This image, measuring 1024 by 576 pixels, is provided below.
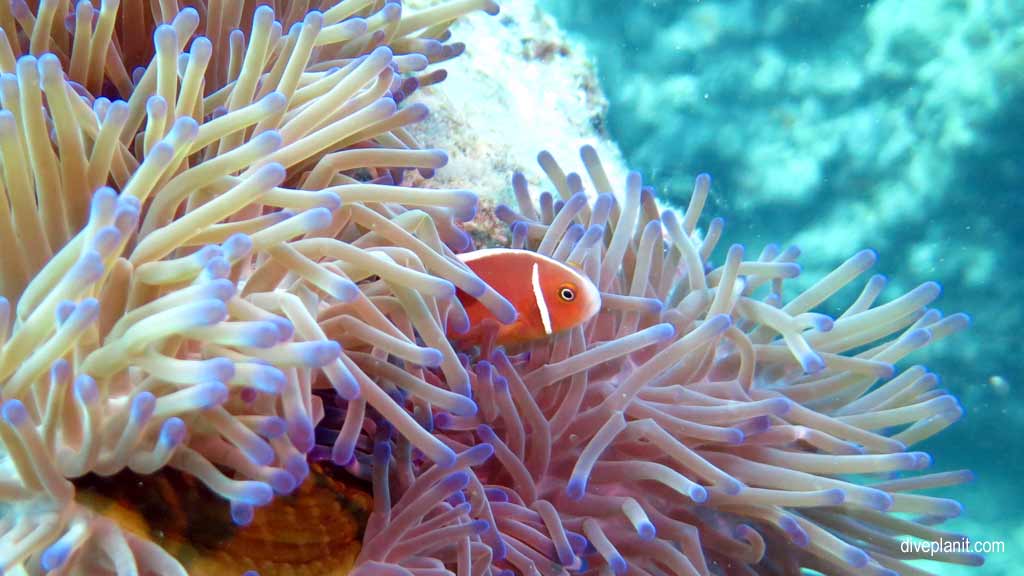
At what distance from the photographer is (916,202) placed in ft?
15.7

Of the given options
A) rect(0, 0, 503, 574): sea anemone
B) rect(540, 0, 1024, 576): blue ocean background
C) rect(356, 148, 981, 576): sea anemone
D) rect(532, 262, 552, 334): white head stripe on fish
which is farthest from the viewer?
rect(540, 0, 1024, 576): blue ocean background

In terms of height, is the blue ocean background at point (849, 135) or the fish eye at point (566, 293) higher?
the blue ocean background at point (849, 135)

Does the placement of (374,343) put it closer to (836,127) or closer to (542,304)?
(542,304)

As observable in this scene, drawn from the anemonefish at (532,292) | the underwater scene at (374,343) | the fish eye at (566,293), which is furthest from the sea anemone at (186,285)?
the fish eye at (566,293)

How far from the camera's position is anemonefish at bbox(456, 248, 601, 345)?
1.80 metres

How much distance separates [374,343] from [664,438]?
2.65 ft

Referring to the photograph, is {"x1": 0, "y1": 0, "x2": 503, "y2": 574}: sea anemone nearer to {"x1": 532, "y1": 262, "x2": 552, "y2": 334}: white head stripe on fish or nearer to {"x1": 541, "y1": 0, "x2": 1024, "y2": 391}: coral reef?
{"x1": 532, "y1": 262, "x2": 552, "y2": 334}: white head stripe on fish

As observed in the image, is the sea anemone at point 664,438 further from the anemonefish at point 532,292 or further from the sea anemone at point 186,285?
the sea anemone at point 186,285

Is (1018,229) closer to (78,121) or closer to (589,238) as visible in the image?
(589,238)

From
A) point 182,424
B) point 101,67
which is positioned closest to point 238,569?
point 182,424

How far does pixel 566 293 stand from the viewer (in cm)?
Result: 181

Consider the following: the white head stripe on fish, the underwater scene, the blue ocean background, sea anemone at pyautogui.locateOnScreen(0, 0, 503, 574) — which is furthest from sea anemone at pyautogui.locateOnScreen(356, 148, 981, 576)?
the blue ocean background

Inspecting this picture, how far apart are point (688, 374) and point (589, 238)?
1.54 feet

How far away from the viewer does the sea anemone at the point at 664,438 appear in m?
1.65
